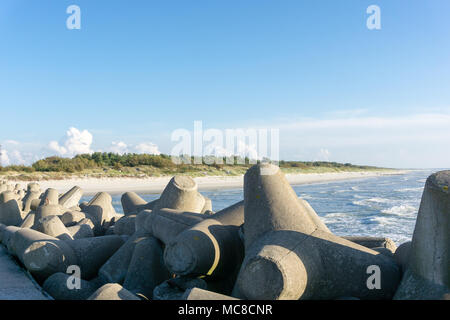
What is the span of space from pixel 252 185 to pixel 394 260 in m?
1.34

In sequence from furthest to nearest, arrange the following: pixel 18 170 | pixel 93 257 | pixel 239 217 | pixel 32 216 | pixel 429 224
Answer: pixel 18 170 < pixel 32 216 < pixel 93 257 < pixel 239 217 < pixel 429 224

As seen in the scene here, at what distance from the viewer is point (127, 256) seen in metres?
4.04

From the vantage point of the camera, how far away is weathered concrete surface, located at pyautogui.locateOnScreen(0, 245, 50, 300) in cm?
308

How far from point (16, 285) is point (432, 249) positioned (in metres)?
3.40

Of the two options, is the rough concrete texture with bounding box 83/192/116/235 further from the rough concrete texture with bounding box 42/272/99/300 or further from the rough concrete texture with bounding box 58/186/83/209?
the rough concrete texture with bounding box 42/272/99/300

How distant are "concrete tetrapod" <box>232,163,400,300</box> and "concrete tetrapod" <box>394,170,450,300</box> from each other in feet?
0.83

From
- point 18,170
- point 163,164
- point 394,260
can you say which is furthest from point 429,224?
point 163,164

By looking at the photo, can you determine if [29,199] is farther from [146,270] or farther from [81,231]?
[146,270]

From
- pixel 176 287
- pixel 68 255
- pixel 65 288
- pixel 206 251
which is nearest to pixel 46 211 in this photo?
pixel 68 255

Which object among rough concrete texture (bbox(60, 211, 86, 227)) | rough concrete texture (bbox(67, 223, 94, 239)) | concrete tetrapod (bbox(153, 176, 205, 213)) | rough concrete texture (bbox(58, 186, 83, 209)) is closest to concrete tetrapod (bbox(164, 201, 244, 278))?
concrete tetrapod (bbox(153, 176, 205, 213))

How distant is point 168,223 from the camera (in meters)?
3.91

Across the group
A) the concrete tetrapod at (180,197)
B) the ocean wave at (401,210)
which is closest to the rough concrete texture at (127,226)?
the concrete tetrapod at (180,197)

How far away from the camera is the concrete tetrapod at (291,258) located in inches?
104
